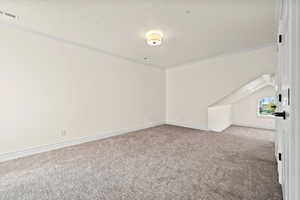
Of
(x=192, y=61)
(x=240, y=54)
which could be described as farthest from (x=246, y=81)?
(x=192, y=61)

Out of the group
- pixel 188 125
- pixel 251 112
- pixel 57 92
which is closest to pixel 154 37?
pixel 57 92

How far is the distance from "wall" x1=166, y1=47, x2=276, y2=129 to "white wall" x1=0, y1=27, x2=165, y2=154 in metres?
1.59

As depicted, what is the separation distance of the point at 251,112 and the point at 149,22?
17.7 feet

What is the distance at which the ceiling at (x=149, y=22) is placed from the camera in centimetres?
223

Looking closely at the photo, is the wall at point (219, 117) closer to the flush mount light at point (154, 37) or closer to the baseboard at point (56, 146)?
the baseboard at point (56, 146)

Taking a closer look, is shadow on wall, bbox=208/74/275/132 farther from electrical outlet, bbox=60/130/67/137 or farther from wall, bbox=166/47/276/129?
electrical outlet, bbox=60/130/67/137

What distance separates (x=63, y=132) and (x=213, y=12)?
3639mm

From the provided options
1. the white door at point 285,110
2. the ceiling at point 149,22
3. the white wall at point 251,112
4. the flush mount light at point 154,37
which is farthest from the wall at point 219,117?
the white door at point 285,110

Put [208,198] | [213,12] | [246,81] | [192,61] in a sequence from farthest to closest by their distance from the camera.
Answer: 1. [192,61]
2. [246,81]
3. [213,12]
4. [208,198]

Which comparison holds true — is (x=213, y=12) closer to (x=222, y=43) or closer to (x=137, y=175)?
(x=222, y=43)

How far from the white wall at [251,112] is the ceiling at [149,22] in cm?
274

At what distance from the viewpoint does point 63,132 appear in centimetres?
343

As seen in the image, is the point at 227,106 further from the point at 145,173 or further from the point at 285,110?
the point at 285,110

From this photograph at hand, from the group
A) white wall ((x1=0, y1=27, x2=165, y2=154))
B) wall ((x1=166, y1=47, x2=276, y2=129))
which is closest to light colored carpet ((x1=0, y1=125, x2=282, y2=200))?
white wall ((x1=0, y1=27, x2=165, y2=154))
